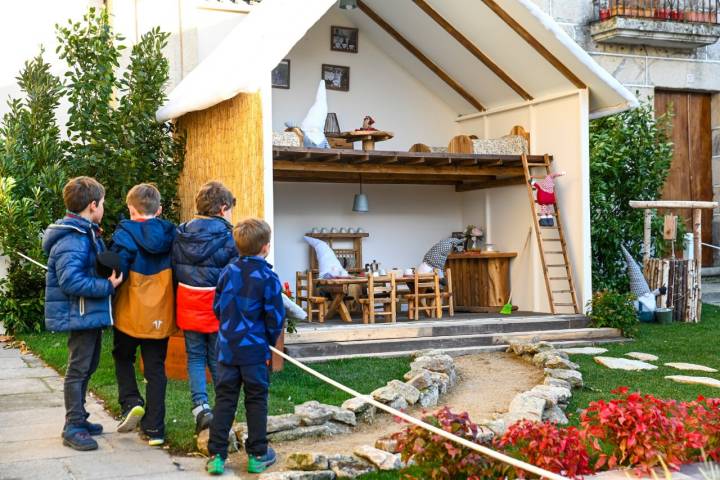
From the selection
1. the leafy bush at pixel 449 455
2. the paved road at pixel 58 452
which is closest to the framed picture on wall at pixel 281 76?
the paved road at pixel 58 452

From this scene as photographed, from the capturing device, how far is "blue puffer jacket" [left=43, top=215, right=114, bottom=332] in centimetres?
537

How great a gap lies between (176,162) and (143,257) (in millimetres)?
4945

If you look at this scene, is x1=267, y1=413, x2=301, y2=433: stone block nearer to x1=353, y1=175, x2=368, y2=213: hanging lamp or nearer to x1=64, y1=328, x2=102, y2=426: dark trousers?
x1=64, y1=328, x2=102, y2=426: dark trousers

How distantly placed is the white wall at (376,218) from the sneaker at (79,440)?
6.42m

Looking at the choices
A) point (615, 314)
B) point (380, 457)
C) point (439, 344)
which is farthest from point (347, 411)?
point (615, 314)

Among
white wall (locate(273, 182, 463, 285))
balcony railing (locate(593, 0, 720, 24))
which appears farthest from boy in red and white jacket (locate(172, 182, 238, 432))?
balcony railing (locate(593, 0, 720, 24))

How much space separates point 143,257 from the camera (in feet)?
18.6

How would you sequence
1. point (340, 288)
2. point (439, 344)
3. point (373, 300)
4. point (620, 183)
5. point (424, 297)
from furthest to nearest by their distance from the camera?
point (620, 183), point (424, 297), point (340, 288), point (373, 300), point (439, 344)

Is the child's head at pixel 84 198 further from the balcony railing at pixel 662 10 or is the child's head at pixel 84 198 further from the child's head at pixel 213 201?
the balcony railing at pixel 662 10

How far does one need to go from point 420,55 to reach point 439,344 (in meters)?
4.31

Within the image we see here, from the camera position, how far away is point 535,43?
10.7 meters

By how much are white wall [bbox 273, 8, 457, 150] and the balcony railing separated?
361cm

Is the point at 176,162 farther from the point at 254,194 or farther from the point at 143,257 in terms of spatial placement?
the point at 143,257

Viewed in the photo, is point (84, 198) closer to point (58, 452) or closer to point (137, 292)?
point (137, 292)
